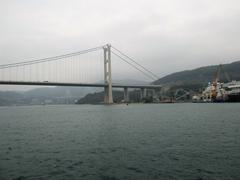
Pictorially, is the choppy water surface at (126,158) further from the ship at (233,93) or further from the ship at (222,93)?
the ship at (222,93)

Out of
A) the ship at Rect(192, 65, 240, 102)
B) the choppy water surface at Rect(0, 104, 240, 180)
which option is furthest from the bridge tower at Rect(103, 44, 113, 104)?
the choppy water surface at Rect(0, 104, 240, 180)

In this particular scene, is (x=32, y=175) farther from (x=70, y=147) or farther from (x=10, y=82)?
(x=10, y=82)

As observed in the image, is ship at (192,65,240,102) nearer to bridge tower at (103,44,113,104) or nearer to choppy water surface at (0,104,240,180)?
bridge tower at (103,44,113,104)

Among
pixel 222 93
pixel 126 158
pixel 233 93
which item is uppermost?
pixel 222 93

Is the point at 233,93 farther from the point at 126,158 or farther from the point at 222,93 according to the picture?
the point at 126,158

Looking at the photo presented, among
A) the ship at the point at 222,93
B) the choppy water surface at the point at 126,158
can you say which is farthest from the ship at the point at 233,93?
the choppy water surface at the point at 126,158

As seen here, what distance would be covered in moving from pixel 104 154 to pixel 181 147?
4.93m

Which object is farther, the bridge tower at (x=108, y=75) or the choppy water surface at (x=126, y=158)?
the bridge tower at (x=108, y=75)

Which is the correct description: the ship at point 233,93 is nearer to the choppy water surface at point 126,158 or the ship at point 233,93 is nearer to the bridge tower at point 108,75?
the bridge tower at point 108,75

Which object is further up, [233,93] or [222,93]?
[222,93]

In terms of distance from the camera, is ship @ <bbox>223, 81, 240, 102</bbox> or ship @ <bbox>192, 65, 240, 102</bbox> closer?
ship @ <bbox>223, 81, 240, 102</bbox>

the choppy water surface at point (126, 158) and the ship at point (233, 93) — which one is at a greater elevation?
the ship at point (233, 93)

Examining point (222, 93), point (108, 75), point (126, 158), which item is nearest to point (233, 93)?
point (222, 93)

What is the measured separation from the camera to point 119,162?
48.4ft
